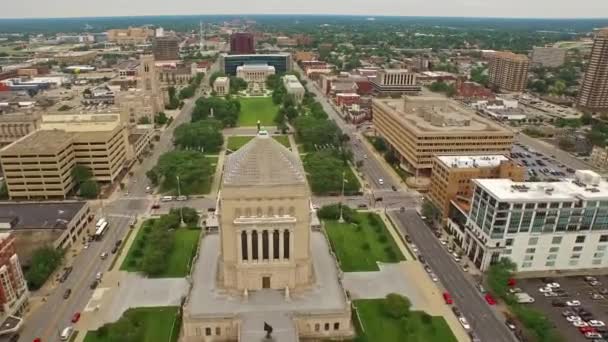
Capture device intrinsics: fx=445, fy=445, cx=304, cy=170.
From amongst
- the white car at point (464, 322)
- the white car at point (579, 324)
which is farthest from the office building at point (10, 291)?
the white car at point (579, 324)

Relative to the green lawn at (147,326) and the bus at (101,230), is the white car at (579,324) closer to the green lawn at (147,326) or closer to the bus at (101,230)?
the green lawn at (147,326)

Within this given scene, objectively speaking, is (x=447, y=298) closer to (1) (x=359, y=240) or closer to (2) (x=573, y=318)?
(2) (x=573, y=318)

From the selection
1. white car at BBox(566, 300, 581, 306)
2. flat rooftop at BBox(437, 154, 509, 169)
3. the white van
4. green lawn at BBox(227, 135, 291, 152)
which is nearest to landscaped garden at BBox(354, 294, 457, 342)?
white car at BBox(566, 300, 581, 306)

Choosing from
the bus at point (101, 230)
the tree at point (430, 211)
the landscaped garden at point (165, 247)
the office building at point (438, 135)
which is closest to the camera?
the landscaped garden at point (165, 247)

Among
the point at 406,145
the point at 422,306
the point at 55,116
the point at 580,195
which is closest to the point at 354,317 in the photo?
the point at 422,306

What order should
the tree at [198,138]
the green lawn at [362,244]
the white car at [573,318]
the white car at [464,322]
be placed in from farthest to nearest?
1. the tree at [198,138]
2. the green lawn at [362,244]
3. the white car at [573,318]
4. the white car at [464,322]

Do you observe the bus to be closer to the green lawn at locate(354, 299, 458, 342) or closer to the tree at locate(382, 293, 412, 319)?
the green lawn at locate(354, 299, 458, 342)

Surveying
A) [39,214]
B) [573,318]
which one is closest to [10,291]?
[39,214]
